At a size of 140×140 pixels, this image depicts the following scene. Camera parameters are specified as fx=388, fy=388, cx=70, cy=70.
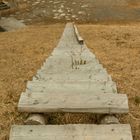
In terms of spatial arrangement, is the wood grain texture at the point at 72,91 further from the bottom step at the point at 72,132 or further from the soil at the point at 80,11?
the soil at the point at 80,11

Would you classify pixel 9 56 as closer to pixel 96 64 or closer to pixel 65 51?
pixel 65 51

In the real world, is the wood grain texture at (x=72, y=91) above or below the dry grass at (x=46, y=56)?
above

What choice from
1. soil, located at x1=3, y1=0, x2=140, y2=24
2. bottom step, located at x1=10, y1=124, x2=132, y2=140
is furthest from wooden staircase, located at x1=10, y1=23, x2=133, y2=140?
soil, located at x1=3, y1=0, x2=140, y2=24

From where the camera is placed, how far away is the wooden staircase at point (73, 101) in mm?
4094

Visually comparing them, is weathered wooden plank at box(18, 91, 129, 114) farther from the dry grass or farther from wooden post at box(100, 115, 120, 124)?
the dry grass

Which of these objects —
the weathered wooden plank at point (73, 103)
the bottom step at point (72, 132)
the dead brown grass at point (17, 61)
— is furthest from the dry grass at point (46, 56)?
the bottom step at point (72, 132)

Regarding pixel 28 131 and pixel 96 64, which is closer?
pixel 28 131

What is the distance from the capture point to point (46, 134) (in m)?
4.09

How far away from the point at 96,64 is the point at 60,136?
2630 millimetres

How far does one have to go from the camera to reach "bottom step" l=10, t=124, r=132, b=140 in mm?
4047

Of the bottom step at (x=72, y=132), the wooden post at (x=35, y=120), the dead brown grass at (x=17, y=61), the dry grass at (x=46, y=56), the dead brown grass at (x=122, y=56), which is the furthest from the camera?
the dead brown grass at (x=122, y=56)

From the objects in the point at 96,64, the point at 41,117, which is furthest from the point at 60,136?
the point at 96,64

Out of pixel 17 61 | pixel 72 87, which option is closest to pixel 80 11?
pixel 17 61

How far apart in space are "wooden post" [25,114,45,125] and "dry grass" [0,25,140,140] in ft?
0.95
